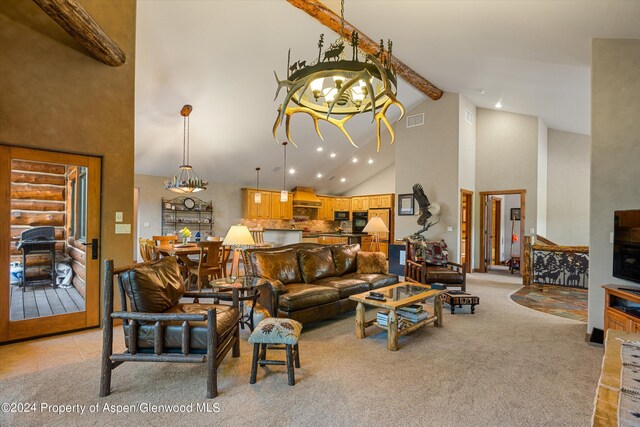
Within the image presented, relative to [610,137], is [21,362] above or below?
below

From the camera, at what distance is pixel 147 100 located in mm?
5863

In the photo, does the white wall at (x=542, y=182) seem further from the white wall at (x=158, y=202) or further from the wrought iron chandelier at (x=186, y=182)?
the white wall at (x=158, y=202)

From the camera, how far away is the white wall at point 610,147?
3.21m

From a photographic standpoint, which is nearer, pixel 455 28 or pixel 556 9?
pixel 556 9

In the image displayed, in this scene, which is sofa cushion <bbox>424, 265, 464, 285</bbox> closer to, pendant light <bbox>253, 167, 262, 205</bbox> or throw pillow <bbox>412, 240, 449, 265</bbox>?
throw pillow <bbox>412, 240, 449, 265</bbox>

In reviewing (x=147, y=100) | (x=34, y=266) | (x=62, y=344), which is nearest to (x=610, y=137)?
(x=62, y=344)

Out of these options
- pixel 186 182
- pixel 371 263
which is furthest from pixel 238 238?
pixel 186 182

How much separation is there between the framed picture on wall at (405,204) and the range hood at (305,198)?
12.7 ft

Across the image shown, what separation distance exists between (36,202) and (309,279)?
10.4 ft

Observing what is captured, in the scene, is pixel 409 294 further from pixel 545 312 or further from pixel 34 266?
pixel 34 266

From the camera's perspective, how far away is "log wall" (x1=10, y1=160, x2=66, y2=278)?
3.27 m

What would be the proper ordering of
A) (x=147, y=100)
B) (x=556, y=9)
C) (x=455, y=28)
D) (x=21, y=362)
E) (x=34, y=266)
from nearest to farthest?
A: 1. (x=21, y=362)
2. (x=556, y=9)
3. (x=34, y=266)
4. (x=455, y=28)
5. (x=147, y=100)

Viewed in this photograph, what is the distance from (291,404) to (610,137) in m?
3.99

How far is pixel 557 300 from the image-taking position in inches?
205
